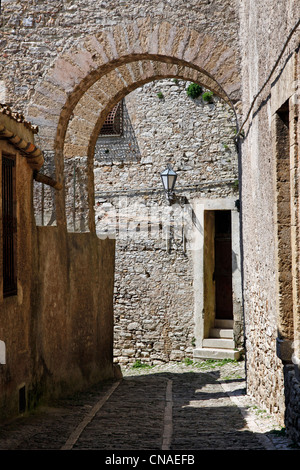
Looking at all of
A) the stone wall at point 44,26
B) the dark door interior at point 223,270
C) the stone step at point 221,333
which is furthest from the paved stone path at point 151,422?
the stone wall at point 44,26

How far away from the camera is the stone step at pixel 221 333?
11.9 meters

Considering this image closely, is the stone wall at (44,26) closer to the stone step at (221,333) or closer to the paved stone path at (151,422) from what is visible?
the paved stone path at (151,422)

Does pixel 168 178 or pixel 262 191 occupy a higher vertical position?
pixel 168 178

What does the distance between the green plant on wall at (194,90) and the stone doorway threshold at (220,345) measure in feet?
14.7

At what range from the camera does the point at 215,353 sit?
446 inches

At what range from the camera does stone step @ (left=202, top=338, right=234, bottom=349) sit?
37.7ft

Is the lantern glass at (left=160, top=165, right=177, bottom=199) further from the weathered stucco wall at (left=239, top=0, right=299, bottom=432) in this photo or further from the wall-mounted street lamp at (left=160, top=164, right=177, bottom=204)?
the weathered stucco wall at (left=239, top=0, right=299, bottom=432)

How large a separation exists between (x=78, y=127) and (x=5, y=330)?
15.6 feet

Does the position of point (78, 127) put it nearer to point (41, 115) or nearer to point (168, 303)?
point (41, 115)

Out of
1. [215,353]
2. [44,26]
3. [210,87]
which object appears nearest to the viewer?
[44,26]

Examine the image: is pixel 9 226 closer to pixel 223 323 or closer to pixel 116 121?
pixel 116 121

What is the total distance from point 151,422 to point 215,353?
5786mm

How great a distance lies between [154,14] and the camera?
795 centimetres

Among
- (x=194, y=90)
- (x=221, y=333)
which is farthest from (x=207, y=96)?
(x=221, y=333)
